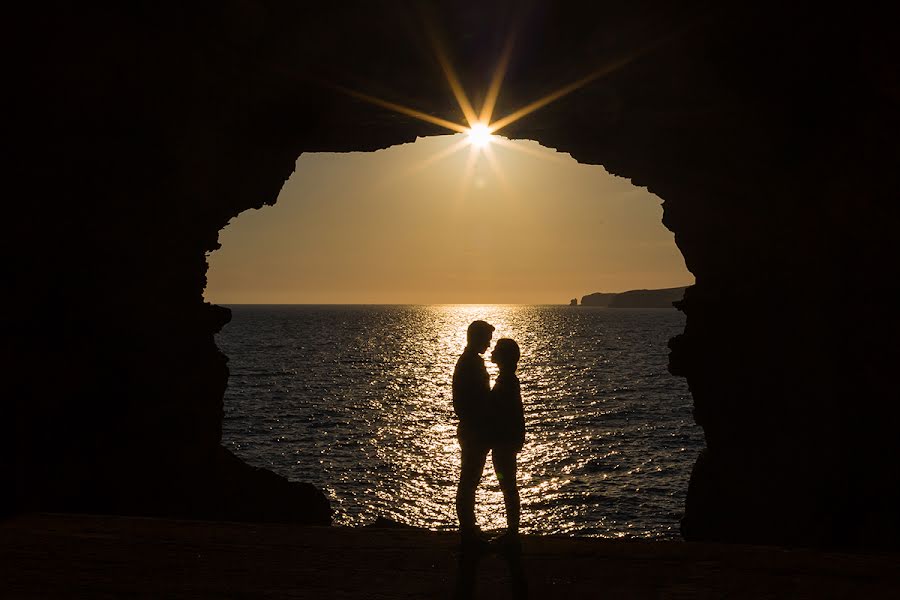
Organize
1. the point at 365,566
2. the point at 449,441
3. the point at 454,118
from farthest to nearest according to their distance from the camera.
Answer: the point at 449,441 → the point at 454,118 → the point at 365,566

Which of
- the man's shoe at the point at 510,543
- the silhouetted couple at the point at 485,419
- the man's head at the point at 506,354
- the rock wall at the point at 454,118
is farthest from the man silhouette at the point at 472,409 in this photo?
the rock wall at the point at 454,118

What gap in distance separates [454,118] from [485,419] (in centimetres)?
1043

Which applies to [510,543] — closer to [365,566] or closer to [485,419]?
[485,419]

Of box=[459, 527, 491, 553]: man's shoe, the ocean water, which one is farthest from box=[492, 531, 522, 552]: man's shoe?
the ocean water

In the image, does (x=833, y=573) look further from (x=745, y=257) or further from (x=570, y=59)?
(x=570, y=59)

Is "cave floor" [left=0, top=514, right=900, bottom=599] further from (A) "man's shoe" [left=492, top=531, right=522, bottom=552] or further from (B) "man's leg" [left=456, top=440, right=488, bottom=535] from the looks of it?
(B) "man's leg" [left=456, top=440, right=488, bottom=535]

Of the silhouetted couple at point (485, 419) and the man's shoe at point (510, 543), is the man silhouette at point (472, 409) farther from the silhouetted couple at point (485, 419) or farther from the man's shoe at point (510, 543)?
the man's shoe at point (510, 543)

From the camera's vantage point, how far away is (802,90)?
10.8m

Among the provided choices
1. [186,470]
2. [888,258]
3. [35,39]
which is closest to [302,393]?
[186,470]

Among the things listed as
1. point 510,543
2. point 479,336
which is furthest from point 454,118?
point 510,543

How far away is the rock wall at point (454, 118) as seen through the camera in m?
9.70

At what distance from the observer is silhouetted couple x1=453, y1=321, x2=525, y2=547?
5574 millimetres

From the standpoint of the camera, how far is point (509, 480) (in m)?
5.55

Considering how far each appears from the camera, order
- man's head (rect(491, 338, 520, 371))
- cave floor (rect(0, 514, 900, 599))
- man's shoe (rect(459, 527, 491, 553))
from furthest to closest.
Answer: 1. man's shoe (rect(459, 527, 491, 553))
2. man's head (rect(491, 338, 520, 371))
3. cave floor (rect(0, 514, 900, 599))
